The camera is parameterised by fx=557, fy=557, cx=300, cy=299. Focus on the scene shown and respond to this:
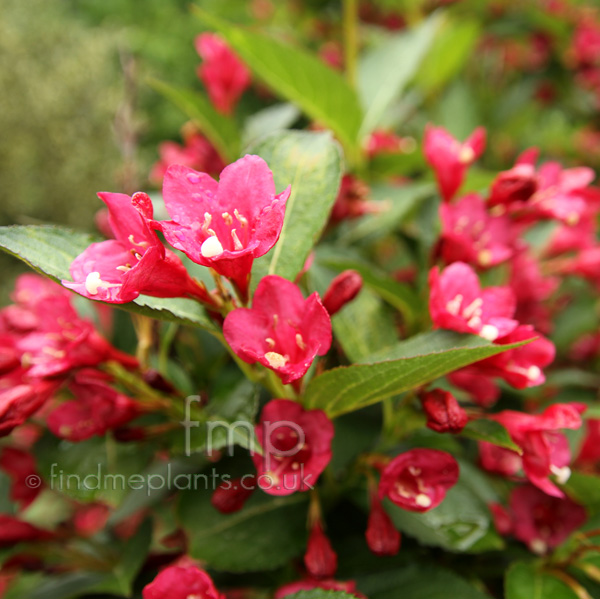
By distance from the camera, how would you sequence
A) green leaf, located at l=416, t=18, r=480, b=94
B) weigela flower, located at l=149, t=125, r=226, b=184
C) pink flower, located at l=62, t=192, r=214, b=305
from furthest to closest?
Answer: green leaf, located at l=416, t=18, r=480, b=94 → weigela flower, located at l=149, t=125, r=226, b=184 → pink flower, located at l=62, t=192, r=214, b=305

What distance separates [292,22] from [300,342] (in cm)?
208

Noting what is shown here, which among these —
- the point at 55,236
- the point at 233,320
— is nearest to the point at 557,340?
the point at 233,320

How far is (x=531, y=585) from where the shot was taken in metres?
0.66

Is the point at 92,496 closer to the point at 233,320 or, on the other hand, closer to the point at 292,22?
the point at 233,320

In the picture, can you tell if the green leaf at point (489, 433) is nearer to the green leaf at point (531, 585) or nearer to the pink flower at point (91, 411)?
the green leaf at point (531, 585)

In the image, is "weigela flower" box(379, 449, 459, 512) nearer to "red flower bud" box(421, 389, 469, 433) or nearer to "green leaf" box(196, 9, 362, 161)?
"red flower bud" box(421, 389, 469, 433)

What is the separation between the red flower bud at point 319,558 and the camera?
0.61 meters

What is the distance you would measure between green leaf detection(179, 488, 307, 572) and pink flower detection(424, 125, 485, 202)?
0.49 m

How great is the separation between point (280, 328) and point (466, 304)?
216 millimetres

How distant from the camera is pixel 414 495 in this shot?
0.58 metres

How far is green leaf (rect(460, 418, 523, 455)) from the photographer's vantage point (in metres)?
0.54

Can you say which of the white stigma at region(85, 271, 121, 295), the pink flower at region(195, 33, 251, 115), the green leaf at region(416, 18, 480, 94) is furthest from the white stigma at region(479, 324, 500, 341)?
the green leaf at region(416, 18, 480, 94)

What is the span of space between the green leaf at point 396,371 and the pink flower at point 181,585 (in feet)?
0.65

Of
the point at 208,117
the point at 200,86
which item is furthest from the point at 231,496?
the point at 200,86
